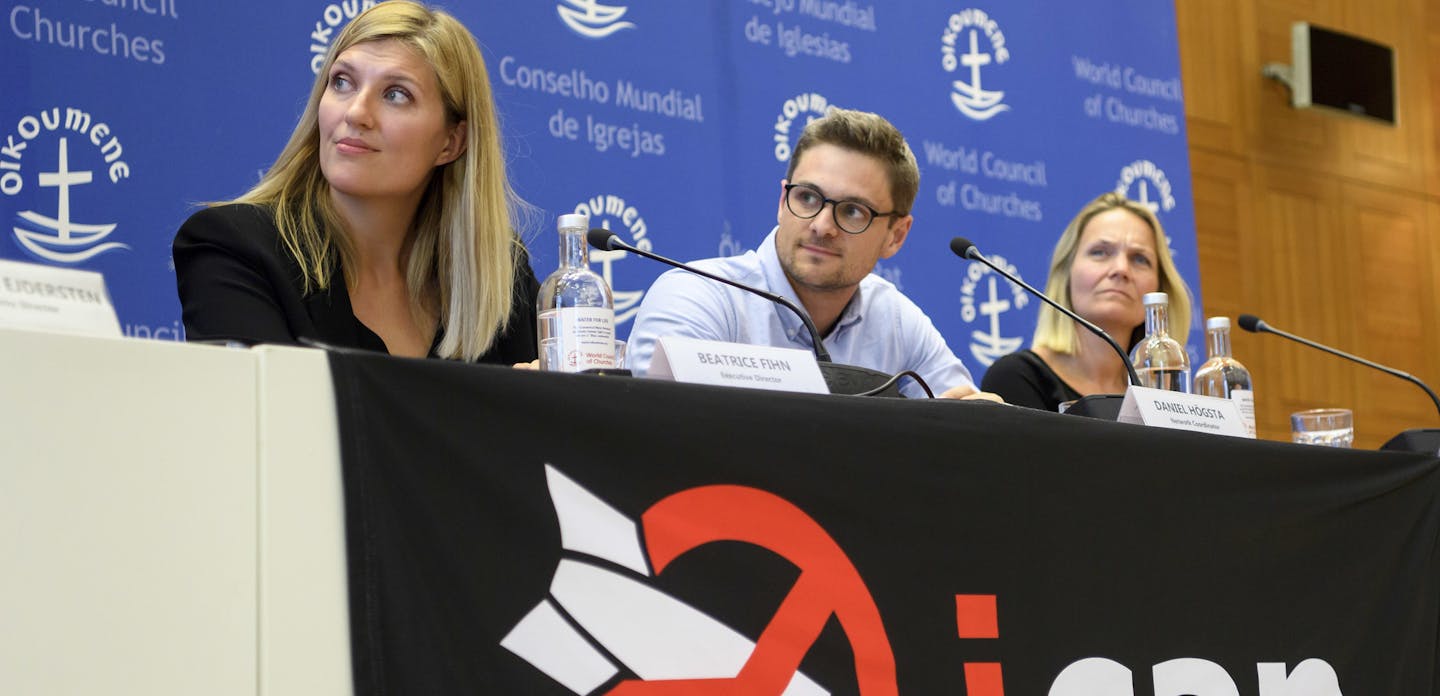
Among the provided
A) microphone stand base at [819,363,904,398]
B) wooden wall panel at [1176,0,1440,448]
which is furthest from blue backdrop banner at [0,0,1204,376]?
microphone stand base at [819,363,904,398]

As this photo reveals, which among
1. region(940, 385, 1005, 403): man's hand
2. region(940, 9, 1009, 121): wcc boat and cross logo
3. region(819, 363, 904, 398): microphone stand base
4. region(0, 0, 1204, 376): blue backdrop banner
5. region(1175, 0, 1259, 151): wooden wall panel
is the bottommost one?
region(819, 363, 904, 398): microphone stand base

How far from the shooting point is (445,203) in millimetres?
1966

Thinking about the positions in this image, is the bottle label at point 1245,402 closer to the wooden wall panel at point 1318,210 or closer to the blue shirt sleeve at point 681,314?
the blue shirt sleeve at point 681,314

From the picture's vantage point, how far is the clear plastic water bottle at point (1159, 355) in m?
2.29

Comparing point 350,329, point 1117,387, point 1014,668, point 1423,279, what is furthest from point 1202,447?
point 1423,279

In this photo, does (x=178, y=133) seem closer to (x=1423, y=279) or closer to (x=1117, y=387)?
(x=1117, y=387)

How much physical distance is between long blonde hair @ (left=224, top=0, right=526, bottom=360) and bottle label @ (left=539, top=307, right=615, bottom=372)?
0.44 metres

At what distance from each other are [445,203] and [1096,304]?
1431 mm

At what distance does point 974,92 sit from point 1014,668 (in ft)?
8.82

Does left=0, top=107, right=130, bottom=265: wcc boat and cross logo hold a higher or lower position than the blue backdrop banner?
lower

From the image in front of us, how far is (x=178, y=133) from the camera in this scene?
2.48 meters

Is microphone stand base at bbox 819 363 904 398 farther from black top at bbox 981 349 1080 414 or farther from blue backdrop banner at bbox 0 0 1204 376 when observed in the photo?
black top at bbox 981 349 1080 414

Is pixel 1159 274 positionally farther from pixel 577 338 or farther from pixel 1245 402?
pixel 577 338

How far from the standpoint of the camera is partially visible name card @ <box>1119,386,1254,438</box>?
1.57 m
